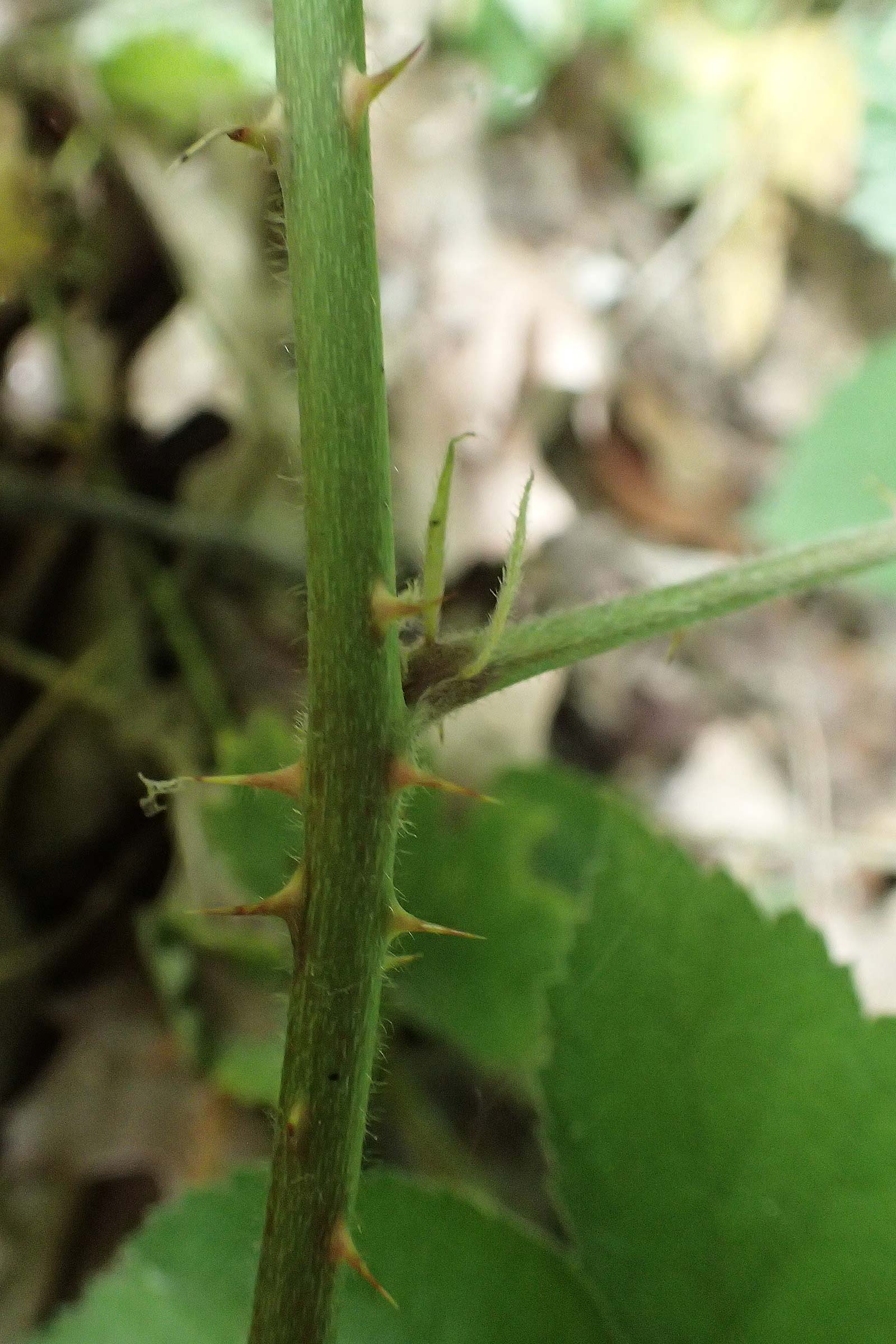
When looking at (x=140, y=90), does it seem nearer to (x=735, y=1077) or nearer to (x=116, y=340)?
(x=116, y=340)

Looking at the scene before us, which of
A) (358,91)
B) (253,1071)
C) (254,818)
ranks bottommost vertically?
(253,1071)

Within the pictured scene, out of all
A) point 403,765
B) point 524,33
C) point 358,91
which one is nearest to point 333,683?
point 403,765

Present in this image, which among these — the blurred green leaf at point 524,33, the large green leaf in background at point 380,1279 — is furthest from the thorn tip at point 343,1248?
the blurred green leaf at point 524,33

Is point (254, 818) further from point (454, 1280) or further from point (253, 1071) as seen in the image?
point (454, 1280)

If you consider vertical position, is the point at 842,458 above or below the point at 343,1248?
below

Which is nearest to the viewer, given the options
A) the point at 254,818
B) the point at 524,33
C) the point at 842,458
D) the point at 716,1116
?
the point at 716,1116

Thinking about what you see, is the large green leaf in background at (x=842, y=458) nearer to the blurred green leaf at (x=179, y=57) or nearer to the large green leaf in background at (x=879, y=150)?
the large green leaf in background at (x=879, y=150)
